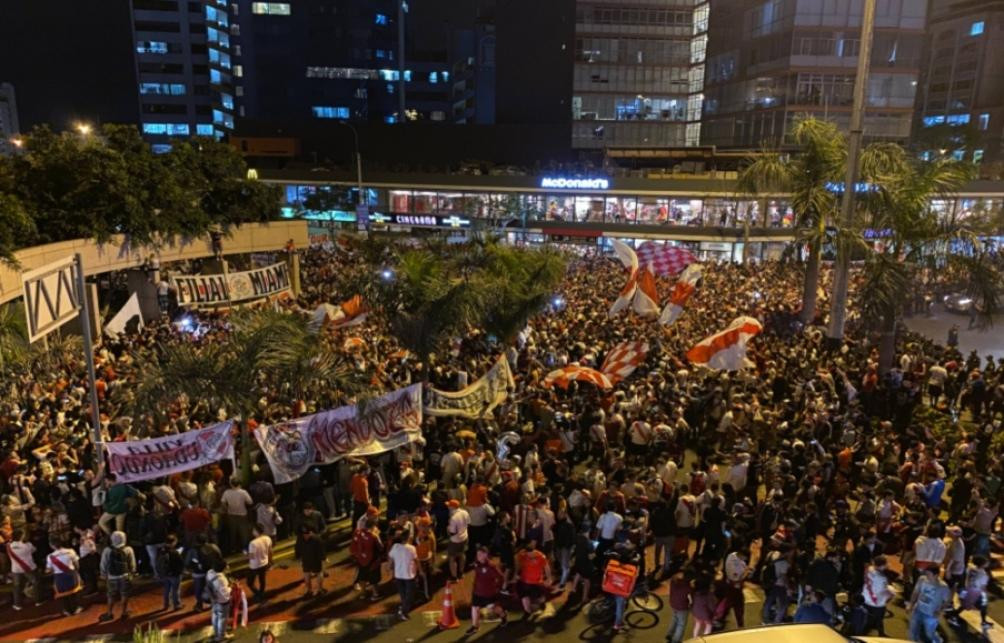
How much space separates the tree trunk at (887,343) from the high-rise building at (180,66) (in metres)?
88.4

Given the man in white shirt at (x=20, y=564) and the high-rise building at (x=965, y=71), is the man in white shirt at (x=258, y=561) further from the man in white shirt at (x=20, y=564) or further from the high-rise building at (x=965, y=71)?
the high-rise building at (x=965, y=71)

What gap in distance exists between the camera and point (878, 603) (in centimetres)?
870

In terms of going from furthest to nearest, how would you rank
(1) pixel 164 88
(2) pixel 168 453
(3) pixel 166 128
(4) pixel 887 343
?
1. (3) pixel 166 128
2. (1) pixel 164 88
3. (4) pixel 887 343
4. (2) pixel 168 453

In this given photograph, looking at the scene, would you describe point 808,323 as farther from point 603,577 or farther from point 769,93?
point 769,93

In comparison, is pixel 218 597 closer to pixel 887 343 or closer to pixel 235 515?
pixel 235 515

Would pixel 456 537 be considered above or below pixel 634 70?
below

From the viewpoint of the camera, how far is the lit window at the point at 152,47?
89188 mm

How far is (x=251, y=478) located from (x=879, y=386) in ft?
45.0

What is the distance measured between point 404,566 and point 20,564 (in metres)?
5.00

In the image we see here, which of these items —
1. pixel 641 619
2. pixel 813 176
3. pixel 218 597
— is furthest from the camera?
pixel 813 176

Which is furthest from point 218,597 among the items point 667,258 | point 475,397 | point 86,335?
point 667,258

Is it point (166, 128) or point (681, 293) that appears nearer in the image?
point (681, 293)

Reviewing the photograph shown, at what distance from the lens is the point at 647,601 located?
388 inches

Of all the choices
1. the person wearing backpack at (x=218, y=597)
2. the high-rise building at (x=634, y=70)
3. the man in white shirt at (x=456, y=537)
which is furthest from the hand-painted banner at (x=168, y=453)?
the high-rise building at (x=634, y=70)
